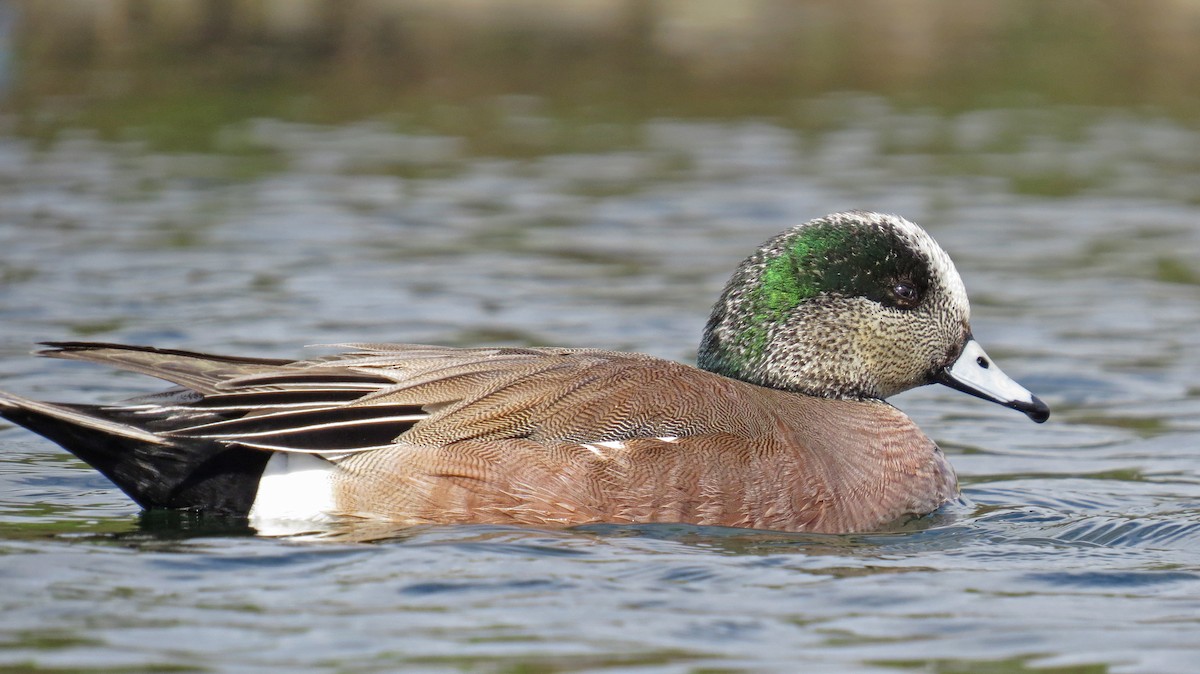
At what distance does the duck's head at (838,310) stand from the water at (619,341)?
1.90 ft

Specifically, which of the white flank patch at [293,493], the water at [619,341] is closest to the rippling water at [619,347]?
the water at [619,341]

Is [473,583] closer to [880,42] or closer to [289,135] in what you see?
[289,135]

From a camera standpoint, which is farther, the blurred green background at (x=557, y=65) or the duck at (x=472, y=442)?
the blurred green background at (x=557, y=65)

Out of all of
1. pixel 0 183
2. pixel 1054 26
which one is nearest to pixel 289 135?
pixel 0 183

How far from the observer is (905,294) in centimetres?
602

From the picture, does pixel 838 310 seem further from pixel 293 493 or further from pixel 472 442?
pixel 293 493

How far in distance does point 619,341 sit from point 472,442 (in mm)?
3258

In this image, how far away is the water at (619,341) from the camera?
419 centimetres

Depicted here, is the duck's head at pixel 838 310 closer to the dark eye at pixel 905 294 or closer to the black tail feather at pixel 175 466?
the dark eye at pixel 905 294

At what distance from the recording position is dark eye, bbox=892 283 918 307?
6000mm

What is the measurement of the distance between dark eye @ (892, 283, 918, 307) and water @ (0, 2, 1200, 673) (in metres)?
0.71

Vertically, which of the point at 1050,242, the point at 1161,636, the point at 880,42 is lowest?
the point at 1161,636

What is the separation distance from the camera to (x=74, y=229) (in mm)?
10539

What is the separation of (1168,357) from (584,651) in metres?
4.84
